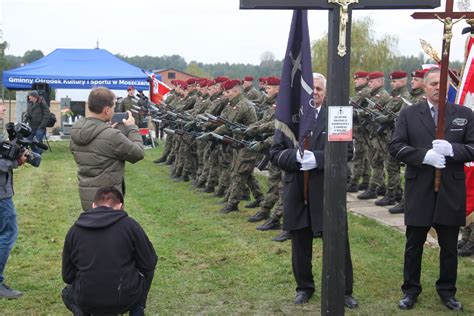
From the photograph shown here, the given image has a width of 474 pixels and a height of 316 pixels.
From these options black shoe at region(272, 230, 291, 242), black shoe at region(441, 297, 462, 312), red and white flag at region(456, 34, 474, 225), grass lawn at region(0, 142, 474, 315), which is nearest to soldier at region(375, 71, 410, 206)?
grass lawn at region(0, 142, 474, 315)

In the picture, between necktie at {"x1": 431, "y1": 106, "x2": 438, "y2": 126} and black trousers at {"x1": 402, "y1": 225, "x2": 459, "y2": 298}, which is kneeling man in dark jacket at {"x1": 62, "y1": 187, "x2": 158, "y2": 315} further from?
necktie at {"x1": 431, "y1": 106, "x2": 438, "y2": 126}

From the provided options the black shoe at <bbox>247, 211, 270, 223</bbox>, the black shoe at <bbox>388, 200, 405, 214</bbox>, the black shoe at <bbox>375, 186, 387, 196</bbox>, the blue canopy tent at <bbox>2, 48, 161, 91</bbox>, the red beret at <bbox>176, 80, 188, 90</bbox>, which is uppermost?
the blue canopy tent at <bbox>2, 48, 161, 91</bbox>

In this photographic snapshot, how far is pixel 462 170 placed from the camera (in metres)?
5.28

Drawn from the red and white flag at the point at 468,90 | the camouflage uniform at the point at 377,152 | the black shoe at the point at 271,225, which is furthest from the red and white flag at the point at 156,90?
the red and white flag at the point at 468,90

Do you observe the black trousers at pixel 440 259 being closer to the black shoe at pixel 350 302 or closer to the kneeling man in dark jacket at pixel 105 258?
the black shoe at pixel 350 302

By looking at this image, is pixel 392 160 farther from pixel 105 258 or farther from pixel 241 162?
pixel 105 258

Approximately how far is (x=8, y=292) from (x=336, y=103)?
3.60 meters

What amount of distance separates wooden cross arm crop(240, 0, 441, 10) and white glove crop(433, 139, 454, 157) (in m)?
1.30

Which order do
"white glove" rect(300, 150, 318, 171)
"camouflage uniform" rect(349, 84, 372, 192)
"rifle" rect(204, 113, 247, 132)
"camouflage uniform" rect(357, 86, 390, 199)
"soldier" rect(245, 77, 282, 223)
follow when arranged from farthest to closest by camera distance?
"camouflage uniform" rect(349, 84, 372, 192)
"camouflage uniform" rect(357, 86, 390, 199)
"rifle" rect(204, 113, 247, 132)
"soldier" rect(245, 77, 282, 223)
"white glove" rect(300, 150, 318, 171)

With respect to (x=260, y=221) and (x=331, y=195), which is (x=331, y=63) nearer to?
(x=331, y=195)

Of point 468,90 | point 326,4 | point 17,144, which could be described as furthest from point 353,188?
point 326,4

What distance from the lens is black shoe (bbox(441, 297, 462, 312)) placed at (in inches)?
207

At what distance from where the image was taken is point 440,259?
537 cm

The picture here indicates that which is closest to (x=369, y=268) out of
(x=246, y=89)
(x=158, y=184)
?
(x=246, y=89)
